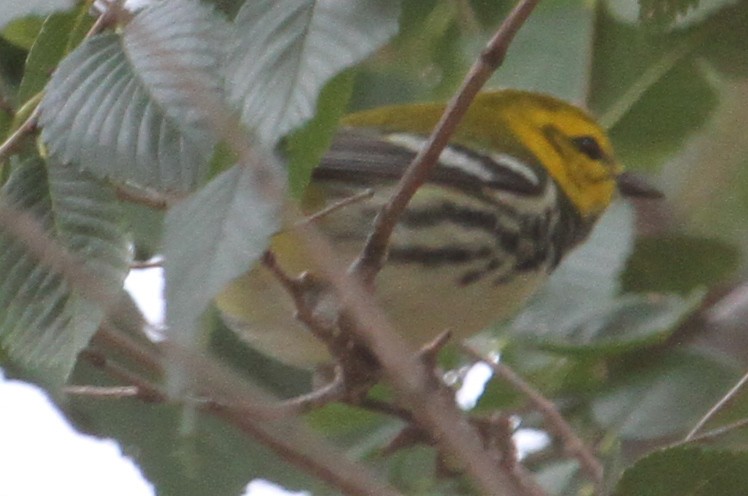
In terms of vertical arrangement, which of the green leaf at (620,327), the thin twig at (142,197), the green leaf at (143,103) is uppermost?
the green leaf at (143,103)

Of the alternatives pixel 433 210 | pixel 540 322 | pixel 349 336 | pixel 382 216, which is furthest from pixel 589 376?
pixel 382 216

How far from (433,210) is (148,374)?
0.29 metres

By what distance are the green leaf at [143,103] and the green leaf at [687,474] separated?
0.34 m

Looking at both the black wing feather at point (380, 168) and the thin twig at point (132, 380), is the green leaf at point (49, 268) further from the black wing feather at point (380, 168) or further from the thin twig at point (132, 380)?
the black wing feather at point (380, 168)

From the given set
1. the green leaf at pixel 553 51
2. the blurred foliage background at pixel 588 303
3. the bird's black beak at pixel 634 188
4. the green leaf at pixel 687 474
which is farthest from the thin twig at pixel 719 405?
the bird's black beak at pixel 634 188

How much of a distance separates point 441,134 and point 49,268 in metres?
0.25

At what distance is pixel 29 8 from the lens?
79 cm

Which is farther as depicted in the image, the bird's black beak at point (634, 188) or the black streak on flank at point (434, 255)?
the bird's black beak at point (634, 188)

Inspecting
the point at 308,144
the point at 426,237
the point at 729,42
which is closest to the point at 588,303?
the point at 426,237

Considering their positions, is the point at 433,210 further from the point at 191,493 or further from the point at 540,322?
the point at 191,493

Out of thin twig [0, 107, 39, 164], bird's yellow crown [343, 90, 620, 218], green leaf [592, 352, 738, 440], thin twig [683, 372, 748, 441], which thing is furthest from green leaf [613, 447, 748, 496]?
bird's yellow crown [343, 90, 620, 218]

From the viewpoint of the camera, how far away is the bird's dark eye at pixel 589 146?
1484 millimetres

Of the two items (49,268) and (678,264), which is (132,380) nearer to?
(49,268)

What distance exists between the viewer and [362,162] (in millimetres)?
1155
